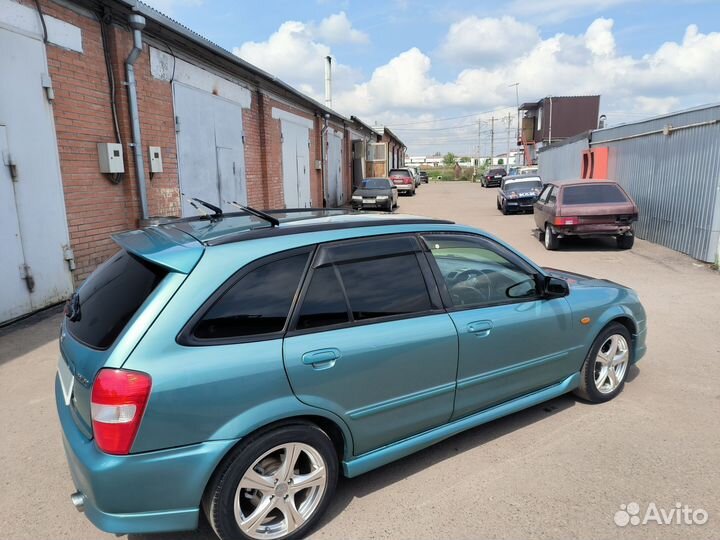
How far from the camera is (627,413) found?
379 cm

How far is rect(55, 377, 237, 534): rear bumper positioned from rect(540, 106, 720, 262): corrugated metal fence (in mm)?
10132

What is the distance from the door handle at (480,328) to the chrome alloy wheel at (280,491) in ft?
3.86

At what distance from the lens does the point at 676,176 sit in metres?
10.8

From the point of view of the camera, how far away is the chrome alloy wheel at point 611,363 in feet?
12.8

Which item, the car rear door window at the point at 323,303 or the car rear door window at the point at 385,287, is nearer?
the car rear door window at the point at 323,303

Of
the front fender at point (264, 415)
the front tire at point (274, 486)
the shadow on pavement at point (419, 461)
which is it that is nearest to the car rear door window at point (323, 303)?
the front fender at point (264, 415)

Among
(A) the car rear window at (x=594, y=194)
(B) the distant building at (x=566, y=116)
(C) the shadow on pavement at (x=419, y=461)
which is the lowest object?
(C) the shadow on pavement at (x=419, y=461)

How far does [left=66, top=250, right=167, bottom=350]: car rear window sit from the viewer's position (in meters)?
2.29

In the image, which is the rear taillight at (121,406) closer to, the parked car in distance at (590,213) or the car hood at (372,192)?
the parked car in distance at (590,213)

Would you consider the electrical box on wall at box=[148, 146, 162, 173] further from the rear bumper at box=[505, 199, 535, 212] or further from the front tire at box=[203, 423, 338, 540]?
the rear bumper at box=[505, 199, 535, 212]

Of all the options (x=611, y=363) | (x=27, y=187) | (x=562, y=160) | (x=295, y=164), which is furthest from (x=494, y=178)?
(x=611, y=363)

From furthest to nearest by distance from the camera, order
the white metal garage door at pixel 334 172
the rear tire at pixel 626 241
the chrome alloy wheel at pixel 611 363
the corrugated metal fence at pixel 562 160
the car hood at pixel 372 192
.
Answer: the car hood at pixel 372 192
the white metal garage door at pixel 334 172
the corrugated metal fence at pixel 562 160
the rear tire at pixel 626 241
the chrome alloy wheel at pixel 611 363

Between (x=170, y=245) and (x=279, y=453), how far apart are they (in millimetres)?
1169

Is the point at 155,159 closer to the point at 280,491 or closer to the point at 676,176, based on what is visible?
the point at 280,491
